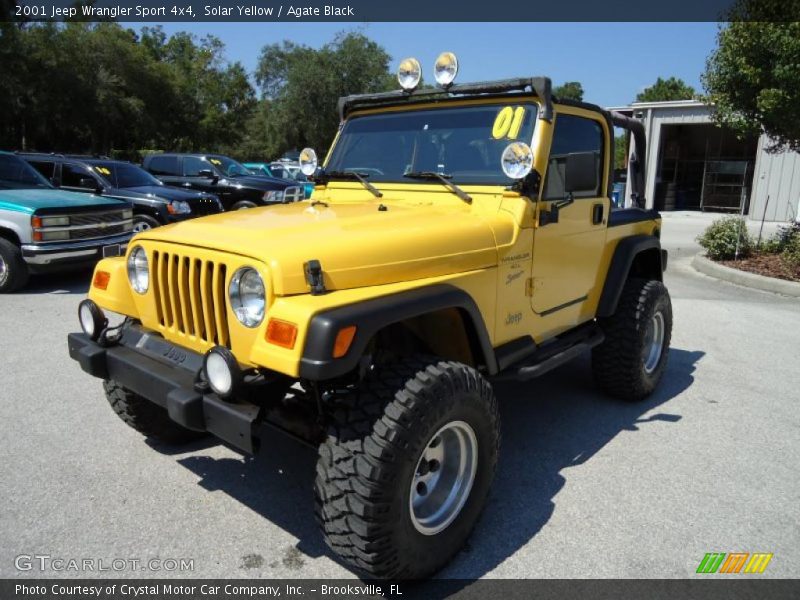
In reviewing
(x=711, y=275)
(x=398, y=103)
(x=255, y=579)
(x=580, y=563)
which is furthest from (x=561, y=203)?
(x=711, y=275)

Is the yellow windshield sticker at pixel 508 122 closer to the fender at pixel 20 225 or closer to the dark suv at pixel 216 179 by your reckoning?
the fender at pixel 20 225

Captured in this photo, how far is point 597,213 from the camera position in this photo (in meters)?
4.16

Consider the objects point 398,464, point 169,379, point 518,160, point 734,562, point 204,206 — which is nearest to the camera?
point 398,464

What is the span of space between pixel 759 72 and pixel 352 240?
9.66 m

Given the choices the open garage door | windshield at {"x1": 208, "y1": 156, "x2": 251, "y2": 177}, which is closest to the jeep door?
windshield at {"x1": 208, "y1": 156, "x2": 251, "y2": 177}

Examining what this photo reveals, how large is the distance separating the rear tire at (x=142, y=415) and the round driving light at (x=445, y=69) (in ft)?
8.62

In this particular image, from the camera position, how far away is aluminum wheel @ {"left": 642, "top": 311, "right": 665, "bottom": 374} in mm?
4854

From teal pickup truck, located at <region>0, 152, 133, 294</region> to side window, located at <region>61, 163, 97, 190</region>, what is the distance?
1.62 m

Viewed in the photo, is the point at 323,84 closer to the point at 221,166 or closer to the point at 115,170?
the point at 221,166

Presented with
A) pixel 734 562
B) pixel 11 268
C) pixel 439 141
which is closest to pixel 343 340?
pixel 439 141

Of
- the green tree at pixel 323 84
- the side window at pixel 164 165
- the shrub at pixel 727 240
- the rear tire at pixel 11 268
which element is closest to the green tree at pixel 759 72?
the shrub at pixel 727 240

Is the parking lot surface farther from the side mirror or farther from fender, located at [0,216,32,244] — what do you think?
fender, located at [0,216,32,244]

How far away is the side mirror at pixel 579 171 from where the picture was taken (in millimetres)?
3414

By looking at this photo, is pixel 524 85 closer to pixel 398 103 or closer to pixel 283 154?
pixel 398 103
